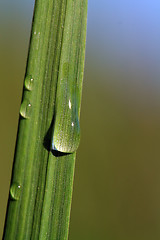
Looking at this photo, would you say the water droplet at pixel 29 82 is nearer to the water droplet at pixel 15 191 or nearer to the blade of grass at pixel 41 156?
the blade of grass at pixel 41 156

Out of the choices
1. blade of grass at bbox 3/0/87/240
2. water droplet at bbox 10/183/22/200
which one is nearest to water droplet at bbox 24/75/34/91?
blade of grass at bbox 3/0/87/240

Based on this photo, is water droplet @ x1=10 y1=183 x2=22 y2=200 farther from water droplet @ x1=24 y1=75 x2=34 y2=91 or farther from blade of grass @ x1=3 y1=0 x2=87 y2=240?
water droplet @ x1=24 y1=75 x2=34 y2=91

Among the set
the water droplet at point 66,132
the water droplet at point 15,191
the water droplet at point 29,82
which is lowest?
the water droplet at point 15,191

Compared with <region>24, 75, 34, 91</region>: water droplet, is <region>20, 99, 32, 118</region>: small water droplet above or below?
below

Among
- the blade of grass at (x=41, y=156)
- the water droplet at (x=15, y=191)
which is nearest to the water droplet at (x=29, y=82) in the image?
the blade of grass at (x=41, y=156)

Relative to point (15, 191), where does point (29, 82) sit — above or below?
above

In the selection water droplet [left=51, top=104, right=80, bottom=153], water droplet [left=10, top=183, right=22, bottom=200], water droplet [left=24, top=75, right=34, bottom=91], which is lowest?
water droplet [left=10, top=183, right=22, bottom=200]

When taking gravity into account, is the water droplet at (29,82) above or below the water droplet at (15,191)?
above

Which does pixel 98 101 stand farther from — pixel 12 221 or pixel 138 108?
pixel 12 221
